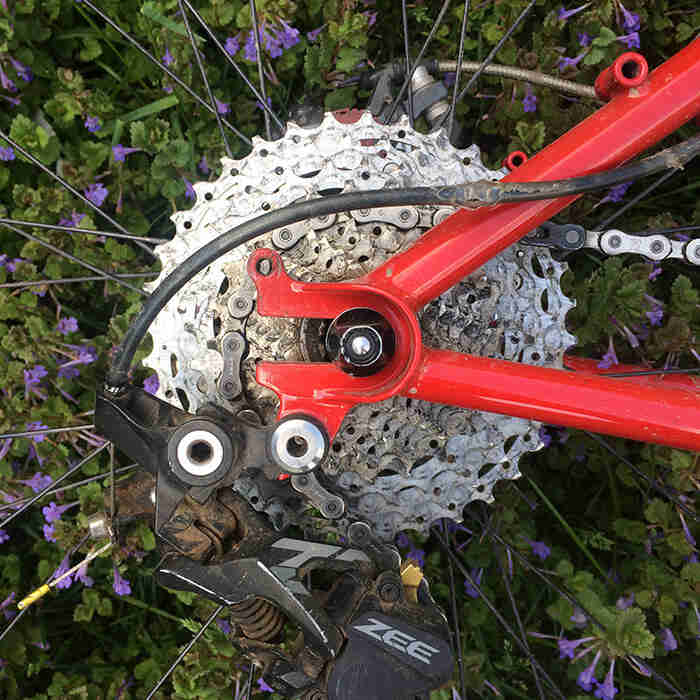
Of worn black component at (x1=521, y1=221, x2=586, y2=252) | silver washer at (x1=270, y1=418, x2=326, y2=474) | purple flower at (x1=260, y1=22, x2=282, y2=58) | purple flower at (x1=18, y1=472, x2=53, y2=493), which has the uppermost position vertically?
purple flower at (x1=260, y1=22, x2=282, y2=58)

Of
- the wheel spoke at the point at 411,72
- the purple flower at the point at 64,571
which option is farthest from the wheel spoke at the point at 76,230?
the purple flower at the point at 64,571

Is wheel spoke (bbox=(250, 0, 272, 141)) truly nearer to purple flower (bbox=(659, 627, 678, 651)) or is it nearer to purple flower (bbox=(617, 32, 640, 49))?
purple flower (bbox=(617, 32, 640, 49))

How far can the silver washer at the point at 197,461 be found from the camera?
0.72 metres

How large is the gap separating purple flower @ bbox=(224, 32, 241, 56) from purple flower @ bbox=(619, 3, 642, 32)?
633 mm

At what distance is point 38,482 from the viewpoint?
1181 mm

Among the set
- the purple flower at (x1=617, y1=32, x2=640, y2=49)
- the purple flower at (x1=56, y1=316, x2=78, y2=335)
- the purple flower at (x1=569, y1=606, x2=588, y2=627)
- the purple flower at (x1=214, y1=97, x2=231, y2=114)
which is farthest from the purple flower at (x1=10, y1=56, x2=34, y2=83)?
the purple flower at (x1=569, y1=606, x2=588, y2=627)

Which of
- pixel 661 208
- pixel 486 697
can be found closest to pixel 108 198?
pixel 661 208

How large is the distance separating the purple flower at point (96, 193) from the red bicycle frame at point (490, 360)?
0.51m

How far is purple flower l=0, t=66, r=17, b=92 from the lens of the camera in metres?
1.20

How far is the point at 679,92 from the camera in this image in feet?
2.60

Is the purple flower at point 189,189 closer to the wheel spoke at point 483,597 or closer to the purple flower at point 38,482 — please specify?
the purple flower at point 38,482

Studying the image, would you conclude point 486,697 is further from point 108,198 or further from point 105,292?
point 108,198

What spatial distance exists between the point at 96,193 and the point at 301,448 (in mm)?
677

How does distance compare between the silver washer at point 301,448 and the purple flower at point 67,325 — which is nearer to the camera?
the silver washer at point 301,448
